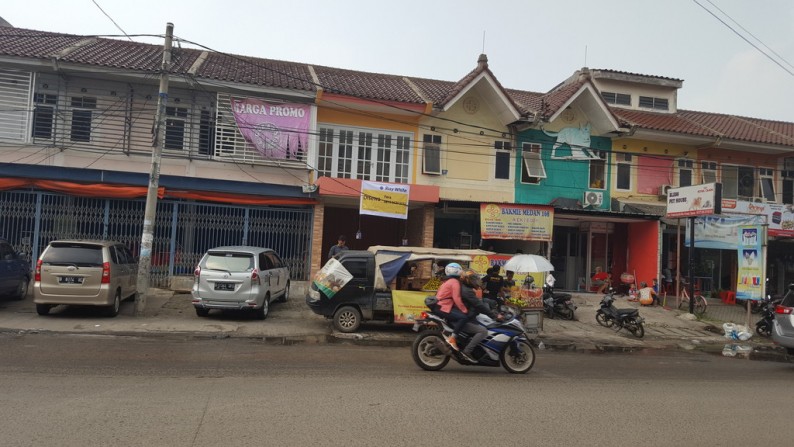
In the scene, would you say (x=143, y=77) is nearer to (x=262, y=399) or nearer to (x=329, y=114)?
(x=329, y=114)

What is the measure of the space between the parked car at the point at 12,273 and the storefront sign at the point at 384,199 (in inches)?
349

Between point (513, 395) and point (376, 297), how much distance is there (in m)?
5.54

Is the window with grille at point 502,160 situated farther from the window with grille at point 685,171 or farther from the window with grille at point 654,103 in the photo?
the window with grille at point 654,103

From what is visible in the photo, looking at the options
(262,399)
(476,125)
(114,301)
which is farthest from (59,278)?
(476,125)

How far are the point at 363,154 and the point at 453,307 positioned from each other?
34.5 feet

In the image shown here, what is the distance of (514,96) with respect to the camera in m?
22.4

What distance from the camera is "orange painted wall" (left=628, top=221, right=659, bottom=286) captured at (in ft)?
63.9

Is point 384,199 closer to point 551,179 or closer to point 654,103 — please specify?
point 551,179

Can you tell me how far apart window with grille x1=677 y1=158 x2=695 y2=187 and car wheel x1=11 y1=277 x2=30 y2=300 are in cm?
2113

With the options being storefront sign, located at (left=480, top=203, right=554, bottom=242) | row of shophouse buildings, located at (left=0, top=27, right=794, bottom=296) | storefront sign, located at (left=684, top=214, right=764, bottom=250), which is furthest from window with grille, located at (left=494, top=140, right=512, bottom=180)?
storefront sign, located at (left=684, top=214, right=764, bottom=250)

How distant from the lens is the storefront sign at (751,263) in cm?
1550

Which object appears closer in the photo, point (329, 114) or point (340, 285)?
point (340, 285)

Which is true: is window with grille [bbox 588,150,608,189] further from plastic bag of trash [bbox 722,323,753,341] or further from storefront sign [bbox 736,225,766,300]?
plastic bag of trash [bbox 722,323,753,341]

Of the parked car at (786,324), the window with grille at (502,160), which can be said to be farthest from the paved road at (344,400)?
the window with grille at (502,160)
